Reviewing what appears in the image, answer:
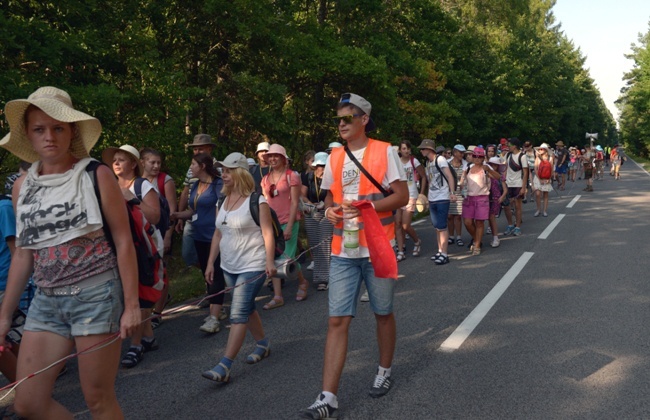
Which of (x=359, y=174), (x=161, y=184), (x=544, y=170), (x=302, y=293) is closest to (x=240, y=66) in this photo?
(x=544, y=170)

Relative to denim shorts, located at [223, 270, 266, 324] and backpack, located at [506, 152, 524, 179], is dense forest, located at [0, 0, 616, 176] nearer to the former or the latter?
denim shorts, located at [223, 270, 266, 324]

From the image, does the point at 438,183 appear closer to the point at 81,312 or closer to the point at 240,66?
the point at 81,312

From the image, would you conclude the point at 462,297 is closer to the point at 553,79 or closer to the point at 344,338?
the point at 344,338

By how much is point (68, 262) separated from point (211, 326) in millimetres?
3309

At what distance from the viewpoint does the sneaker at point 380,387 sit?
13.4ft

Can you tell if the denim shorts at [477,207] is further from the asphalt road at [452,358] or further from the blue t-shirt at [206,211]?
the blue t-shirt at [206,211]

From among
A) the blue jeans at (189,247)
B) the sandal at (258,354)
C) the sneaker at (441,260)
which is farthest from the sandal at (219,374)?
the sneaker at (441,260)

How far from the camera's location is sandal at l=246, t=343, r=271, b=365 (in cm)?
495

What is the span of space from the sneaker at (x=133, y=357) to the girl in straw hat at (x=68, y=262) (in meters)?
2.31

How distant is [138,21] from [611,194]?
16481 millimetres

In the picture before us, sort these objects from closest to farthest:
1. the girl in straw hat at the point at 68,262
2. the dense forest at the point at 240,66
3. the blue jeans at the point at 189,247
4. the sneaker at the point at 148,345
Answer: the girl in straw hat at the point at 68,262 < the sneaker at the point at 148,345 < the blue jeans at the point at 189,247 < the dense forest at the point at 240,66

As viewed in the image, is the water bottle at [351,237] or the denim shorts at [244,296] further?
the denim shorts at [244,296]

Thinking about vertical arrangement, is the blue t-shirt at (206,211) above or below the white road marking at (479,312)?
above

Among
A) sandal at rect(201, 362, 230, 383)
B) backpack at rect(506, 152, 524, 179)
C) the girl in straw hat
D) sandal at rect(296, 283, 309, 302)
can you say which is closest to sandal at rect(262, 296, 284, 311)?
sandal at rect(296, 283, 309, 302)
